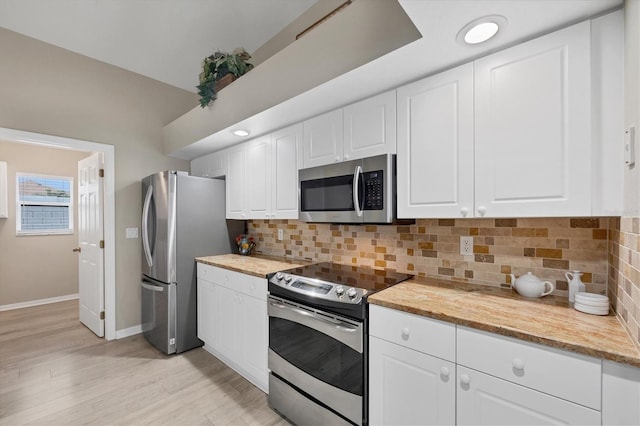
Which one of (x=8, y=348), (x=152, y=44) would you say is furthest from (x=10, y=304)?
(x=152, y=44)

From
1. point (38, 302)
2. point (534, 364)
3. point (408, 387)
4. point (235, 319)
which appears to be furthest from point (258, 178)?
point (38, 302)

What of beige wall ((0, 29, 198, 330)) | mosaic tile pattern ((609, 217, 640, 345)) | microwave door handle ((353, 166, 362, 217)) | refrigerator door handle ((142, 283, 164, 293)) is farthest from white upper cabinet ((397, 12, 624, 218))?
beige wall ((0, 29, 198, 330))

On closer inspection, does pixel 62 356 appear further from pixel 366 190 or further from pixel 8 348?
pixel 366 190

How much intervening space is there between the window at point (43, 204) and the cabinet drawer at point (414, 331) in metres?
5.34

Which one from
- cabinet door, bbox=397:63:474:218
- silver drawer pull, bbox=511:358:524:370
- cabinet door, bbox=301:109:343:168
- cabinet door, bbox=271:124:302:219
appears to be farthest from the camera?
cabinet door, bbox=271:124:302:219

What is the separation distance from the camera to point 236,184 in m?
2.89

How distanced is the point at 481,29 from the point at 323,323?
161cm

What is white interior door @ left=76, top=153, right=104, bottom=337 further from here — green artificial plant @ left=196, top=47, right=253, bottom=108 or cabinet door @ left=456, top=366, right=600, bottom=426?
cabinet door @ left=456, top=366, right=600, bottom=426

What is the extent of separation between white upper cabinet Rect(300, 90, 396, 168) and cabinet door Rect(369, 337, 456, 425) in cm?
111

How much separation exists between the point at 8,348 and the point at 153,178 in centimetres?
222

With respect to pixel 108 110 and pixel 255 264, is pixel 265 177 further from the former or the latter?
pixel 108 110

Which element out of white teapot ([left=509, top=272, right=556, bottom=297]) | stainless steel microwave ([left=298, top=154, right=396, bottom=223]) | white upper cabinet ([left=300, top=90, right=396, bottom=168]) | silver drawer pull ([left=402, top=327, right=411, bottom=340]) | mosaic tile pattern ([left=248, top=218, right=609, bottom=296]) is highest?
white upper cabinet ([left=300, top=90, right=396, bottom=168])

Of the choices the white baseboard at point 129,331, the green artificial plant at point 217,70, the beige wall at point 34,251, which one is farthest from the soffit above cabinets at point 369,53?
the beige wall at point 34,251

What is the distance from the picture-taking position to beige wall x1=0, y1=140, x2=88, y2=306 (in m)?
4.00
